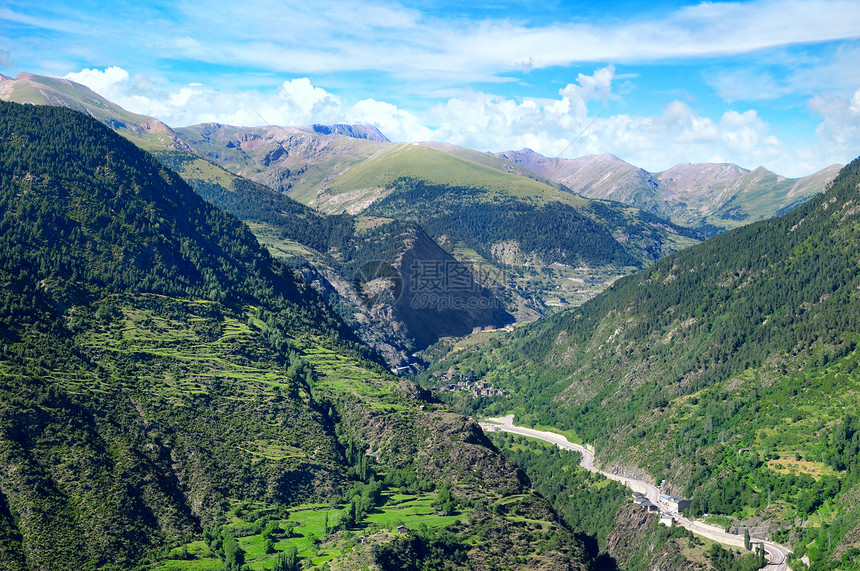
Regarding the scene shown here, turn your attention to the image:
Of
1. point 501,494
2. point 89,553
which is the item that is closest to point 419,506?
point 501,494

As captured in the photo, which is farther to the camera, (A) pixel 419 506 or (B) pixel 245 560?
(A) pixel 419 506

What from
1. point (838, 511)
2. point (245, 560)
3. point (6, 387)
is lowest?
point (245, 560)

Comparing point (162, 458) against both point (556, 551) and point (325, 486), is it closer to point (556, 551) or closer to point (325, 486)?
point (325, 486)

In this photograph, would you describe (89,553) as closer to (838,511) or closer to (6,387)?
(6,387)

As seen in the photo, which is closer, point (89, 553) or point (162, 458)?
point (89, 553)

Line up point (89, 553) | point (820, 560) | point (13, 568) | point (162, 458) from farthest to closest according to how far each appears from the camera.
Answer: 1. point (162, 458)
2. point (820, 560)
3. point (89, 553)
4. point (13, 568)

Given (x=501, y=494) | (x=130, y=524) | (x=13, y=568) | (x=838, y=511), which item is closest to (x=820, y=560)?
(x=838, y=511)

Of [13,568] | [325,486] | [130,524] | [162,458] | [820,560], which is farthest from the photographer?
[325,486]

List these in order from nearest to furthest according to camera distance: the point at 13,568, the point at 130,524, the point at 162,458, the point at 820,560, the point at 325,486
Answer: the point at 13,568, the point at 130,524, the point at 820,560, the point at 162,458, the point at 325,486

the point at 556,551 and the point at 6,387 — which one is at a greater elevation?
the point at 6,387
